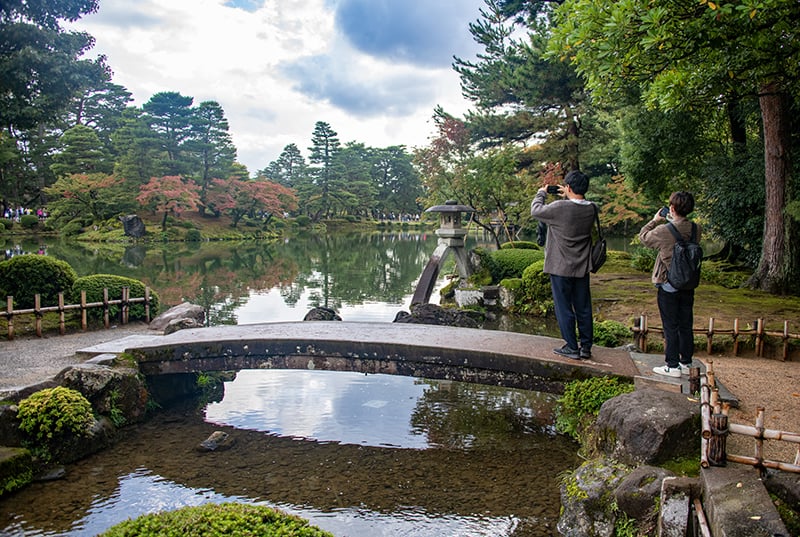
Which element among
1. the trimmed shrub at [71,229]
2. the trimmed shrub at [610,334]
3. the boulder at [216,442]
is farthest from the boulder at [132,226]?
the trimmed shrub at [610,334]

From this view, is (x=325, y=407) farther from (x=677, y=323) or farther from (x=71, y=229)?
(x=71, y=229)

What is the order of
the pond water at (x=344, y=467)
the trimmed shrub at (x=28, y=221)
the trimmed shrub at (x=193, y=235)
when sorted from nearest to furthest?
the pond water at (x=344, y=467)
the trimmed shrub at (x=28, y=221)
the trimmed shrub at (x=193, y=235)

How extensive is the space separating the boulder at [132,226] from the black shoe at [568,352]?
112 feet

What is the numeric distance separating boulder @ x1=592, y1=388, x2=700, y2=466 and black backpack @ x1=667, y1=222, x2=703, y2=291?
99 centimetres

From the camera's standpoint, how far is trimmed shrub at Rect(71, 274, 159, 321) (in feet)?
29.1

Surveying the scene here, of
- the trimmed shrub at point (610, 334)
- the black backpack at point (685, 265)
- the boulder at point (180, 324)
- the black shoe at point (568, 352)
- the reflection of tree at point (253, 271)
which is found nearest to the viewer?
the black backpack at point (685, 265)

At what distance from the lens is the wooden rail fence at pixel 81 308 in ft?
24.8

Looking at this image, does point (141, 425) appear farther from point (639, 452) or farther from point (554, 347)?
point (639, 452)

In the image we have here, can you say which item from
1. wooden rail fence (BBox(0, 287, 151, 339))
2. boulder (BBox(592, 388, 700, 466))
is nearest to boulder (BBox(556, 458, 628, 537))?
boulder (BBox(592, 388, 700, 466))

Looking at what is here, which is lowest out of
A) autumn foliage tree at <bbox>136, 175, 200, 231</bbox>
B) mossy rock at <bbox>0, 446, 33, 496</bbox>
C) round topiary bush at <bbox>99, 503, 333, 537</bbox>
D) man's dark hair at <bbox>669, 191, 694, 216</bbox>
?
mossy rock at <bbox>0, 446, 33, 496</bbox>

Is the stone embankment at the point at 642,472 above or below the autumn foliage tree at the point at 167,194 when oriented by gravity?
below

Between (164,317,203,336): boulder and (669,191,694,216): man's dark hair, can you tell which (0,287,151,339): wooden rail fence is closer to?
(164,317,203,336): boulder

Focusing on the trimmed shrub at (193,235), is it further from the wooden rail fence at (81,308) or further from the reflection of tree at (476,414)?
the reflection of tree at (476,414)

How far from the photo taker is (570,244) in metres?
4.95
